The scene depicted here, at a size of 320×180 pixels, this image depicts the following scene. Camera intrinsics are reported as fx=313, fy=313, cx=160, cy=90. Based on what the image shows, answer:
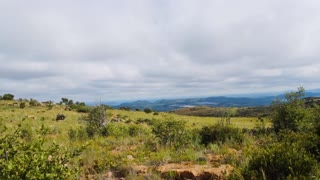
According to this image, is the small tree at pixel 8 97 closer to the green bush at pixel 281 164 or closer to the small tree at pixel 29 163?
the small tree at pixel 29 163

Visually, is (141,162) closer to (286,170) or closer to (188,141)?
(188,141)

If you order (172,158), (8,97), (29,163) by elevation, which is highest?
(8,97)

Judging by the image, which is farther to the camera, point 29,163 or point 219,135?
point 219,135

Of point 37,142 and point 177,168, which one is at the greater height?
point 37,142

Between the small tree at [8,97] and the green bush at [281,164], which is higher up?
the small tree at [8,97]

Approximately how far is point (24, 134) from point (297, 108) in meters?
18.0

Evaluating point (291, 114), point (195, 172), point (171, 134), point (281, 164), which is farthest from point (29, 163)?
point (291, 114)

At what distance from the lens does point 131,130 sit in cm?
2366

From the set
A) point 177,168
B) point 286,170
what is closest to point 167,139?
point 177,168

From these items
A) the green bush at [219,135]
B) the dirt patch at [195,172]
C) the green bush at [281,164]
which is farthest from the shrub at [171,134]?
the green bush at [281,164]

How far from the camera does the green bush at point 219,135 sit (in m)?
14.1

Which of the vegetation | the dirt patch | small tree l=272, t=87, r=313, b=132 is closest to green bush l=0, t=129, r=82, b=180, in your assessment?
the vegetation

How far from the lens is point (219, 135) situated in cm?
1449

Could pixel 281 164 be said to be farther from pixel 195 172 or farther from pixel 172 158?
pixel 172 158
